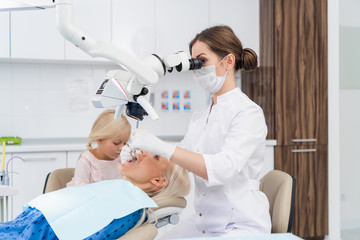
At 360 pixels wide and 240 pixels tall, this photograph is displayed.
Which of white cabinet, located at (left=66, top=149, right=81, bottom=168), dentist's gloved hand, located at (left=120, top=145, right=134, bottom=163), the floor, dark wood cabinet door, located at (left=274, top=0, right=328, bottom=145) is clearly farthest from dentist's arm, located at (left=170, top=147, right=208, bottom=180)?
the floor

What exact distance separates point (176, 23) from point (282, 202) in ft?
7.49

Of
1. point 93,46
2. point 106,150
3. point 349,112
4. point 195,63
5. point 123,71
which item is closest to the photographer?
point 93,46

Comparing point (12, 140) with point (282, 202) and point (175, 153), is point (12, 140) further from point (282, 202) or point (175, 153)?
point (282, 202)

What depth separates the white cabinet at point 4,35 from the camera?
2951 millimetres

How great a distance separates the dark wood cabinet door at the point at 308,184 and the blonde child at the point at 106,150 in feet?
5.54

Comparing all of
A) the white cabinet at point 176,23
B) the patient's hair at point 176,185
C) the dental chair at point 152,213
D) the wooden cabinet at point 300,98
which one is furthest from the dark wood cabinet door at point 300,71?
the dental chair at point 152,213

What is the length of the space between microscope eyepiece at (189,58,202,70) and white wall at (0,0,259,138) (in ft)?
5.95

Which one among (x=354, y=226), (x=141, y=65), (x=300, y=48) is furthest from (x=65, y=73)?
(x=354, y=226)

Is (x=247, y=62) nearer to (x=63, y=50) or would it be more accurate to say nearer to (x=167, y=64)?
(x=167, y=64)

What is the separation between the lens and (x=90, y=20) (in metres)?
3.14

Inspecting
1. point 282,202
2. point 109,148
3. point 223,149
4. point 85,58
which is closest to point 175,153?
point 223,149

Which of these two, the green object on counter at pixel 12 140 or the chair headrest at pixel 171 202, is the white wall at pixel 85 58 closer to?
the green object on counter at pixel 12 140

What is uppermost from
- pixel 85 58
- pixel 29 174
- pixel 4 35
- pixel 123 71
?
pixel 4 35

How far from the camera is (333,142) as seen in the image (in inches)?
130
